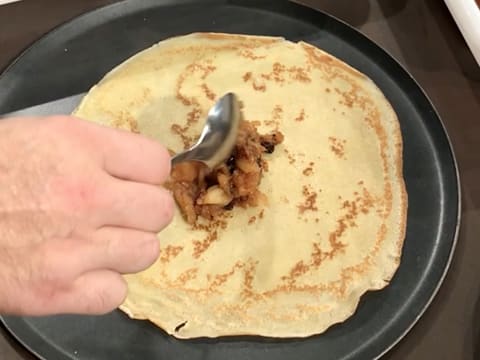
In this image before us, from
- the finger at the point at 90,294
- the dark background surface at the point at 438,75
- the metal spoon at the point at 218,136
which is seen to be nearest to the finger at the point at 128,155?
the finger at the point at 90,294

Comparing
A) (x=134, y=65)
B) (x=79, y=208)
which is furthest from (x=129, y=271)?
(x=134, y=65)

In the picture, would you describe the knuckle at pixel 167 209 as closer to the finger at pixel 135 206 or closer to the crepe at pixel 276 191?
the finger at pixel 135 206

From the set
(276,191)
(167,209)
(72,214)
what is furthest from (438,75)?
(72,214)

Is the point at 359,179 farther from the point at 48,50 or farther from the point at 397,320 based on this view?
the point at 48,50

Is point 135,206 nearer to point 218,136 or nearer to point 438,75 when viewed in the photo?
point 218,136

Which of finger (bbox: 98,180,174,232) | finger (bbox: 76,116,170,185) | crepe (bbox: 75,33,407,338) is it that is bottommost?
crepe (bbox: 75,33,407,338)

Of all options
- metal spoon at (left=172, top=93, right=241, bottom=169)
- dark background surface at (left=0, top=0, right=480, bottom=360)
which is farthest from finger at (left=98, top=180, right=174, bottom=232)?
dark background surface at (left=0, top=0, right=480, bottom=360)

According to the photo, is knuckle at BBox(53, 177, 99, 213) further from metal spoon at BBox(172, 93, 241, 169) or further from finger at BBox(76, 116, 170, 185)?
metal spoon at BBox(172, 93, 241, 169)
